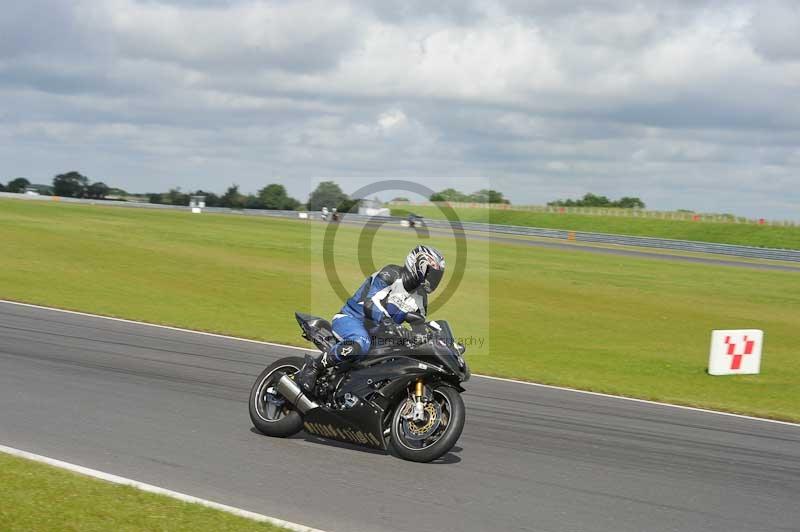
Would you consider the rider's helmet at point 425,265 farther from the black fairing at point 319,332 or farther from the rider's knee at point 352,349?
the black fairing at point 319,332

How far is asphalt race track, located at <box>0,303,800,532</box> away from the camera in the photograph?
6457 millimetres

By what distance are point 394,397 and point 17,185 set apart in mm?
113188

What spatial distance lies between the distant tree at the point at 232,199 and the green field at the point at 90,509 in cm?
9416

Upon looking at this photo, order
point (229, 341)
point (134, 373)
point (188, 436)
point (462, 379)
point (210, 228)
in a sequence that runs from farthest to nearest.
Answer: point (210, 228)
point (229, 341)
point (134, 373)
point (188, 436)
point (462, 379)

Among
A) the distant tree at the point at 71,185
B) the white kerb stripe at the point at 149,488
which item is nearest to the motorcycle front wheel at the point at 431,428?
the white kerb stripe at the point at 149,488

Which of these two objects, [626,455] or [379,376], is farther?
[626,455]

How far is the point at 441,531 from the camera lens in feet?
19.4

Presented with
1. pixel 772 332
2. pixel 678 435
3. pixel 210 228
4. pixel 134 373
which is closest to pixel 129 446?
pixel 134 373

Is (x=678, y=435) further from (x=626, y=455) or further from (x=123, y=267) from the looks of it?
(x=123, y=267)

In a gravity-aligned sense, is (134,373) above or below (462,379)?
below

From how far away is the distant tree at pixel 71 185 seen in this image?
337ft

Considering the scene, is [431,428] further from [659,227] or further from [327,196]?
[659,227]

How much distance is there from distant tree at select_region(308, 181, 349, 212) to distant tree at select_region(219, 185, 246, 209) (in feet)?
265

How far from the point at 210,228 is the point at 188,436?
4806 cm
